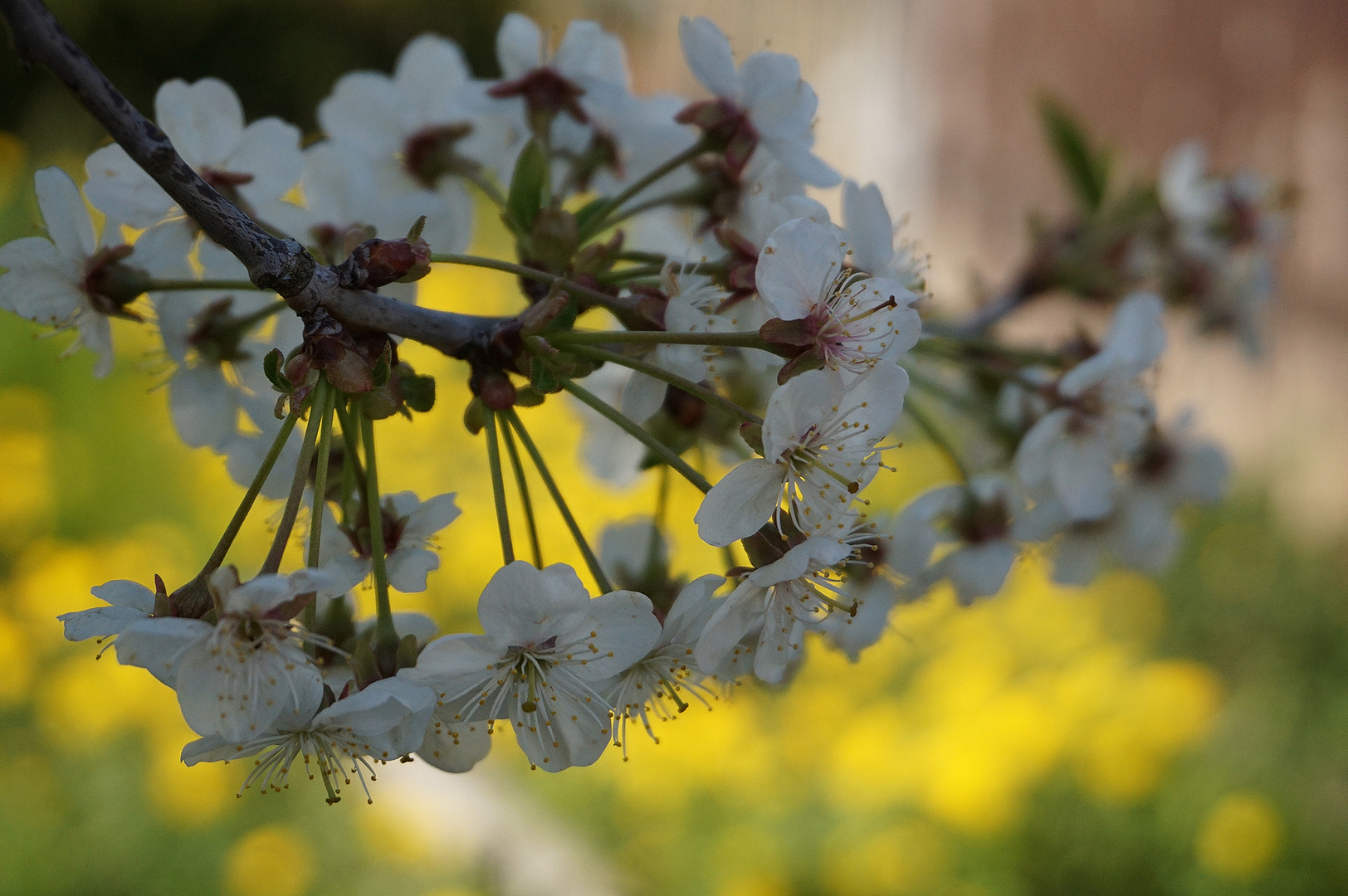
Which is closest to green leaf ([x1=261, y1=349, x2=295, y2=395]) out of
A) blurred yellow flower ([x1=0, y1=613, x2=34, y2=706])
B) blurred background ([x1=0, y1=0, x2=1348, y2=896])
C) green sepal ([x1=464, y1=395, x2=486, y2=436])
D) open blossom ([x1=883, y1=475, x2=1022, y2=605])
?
green sepal ([x1=464, y1=395, x2=486, y2=436])

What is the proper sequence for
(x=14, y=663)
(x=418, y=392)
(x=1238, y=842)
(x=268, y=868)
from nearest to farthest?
1. (x=418, y=392)
2. (x=268, y=868)
3. (x=1238, y=842)
4. (x=14, y=663)

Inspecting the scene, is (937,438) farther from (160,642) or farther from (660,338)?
(160,642)

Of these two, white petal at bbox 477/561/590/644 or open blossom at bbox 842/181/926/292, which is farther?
open blossom at bbox 842/181/926/292

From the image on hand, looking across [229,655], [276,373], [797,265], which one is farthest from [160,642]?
[797,265]

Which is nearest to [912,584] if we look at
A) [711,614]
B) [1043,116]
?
[711,614]

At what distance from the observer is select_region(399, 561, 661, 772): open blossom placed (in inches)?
20.9

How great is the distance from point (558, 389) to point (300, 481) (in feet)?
0.46

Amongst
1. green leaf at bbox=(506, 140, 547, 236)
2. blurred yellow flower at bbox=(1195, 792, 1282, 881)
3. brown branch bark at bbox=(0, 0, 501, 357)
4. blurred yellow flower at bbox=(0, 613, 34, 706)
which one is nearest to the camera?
brown branch bark at bbox=(0, 0, 501, 357)

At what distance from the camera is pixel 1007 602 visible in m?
2.58

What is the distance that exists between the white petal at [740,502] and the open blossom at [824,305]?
61mm

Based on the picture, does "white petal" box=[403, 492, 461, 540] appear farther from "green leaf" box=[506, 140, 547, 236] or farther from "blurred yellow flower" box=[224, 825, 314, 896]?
"blurred yellow flower" box=[224, 825, 314, 896]

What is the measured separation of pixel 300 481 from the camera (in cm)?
50

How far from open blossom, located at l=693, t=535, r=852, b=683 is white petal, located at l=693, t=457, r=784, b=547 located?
1.0 inches

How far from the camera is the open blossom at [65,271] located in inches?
25.1
